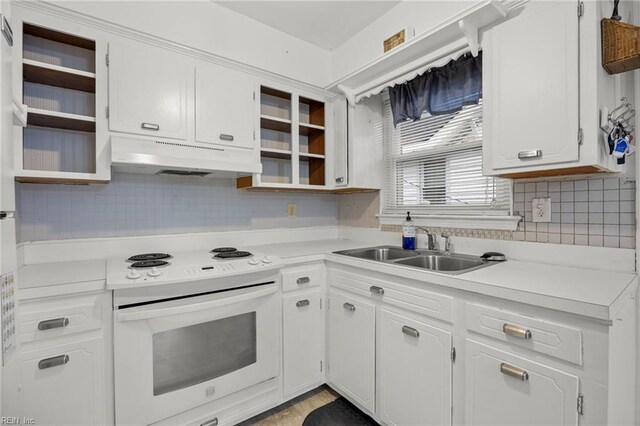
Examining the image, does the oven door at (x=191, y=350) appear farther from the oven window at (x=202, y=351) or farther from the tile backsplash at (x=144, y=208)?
the tile backsplash at (x=144, y=208)

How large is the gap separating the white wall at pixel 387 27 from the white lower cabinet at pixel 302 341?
1918mm

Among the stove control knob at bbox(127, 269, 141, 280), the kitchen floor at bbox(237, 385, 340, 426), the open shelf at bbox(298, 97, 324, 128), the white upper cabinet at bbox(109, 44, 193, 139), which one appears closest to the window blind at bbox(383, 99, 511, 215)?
the open shelf at bbox(298, 97, 324, 128)

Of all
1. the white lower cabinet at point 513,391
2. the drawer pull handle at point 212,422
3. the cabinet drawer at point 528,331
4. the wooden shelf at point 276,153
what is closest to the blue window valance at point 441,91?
the wooden shelf at point 276,153

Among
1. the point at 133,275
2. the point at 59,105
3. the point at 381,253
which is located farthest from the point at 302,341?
the point at 59,105

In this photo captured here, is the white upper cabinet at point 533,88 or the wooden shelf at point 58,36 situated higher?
the wooden shelf at point 58,36

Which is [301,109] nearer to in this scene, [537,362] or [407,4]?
[407,4]

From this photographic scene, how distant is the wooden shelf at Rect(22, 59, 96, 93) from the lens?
5.14ft

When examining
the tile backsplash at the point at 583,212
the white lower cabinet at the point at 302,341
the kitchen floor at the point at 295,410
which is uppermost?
the tile backsplash at the point at 583,212

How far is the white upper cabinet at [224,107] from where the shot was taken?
6.51 ft

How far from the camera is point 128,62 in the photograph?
1732mm

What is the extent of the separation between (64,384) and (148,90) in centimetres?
155

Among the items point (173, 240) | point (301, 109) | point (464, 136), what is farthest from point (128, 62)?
point (464, 136)

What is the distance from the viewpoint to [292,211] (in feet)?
9.14

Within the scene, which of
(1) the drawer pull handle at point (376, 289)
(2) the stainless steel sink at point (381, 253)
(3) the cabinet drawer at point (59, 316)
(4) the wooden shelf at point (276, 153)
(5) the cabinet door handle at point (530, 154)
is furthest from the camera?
(4) the wooden shelf at point (276, 153)
